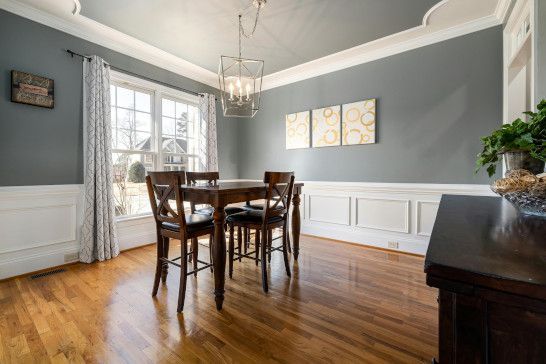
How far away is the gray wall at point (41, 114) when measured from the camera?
2451 millimetres

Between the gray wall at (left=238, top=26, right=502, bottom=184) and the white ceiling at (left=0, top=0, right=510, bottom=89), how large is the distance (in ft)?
0.70

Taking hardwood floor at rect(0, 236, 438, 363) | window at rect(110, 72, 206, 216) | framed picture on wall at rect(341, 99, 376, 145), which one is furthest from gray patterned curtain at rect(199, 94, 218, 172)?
framed picture on wall at rect(341, 99, 376, 145)

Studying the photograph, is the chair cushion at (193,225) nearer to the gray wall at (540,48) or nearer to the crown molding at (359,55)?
the gray wall at (540,48)

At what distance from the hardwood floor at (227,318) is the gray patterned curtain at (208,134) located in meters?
2.04

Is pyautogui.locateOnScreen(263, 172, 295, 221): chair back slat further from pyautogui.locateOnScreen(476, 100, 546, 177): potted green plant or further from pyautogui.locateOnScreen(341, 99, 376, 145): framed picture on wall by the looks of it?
pyautogui.locateOnScreen(341, 99, 376, 145): framed picture on wall

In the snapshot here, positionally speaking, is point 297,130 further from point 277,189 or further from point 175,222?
point 175,222

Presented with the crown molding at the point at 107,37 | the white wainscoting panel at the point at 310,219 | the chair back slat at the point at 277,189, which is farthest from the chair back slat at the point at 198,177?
the crown molding at the point at 107,37

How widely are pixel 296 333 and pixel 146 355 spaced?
893mm

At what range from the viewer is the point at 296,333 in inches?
64.2

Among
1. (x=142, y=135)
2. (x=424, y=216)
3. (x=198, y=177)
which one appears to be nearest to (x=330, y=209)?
(x=424, y=216)

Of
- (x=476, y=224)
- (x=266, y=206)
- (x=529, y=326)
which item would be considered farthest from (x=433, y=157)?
(x=529, y=326)

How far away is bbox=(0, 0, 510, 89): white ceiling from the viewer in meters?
2.52

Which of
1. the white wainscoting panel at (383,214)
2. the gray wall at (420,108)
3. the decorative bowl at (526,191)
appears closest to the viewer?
the decorative bowl at (526,191)

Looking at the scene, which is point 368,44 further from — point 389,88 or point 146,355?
point 146,355
